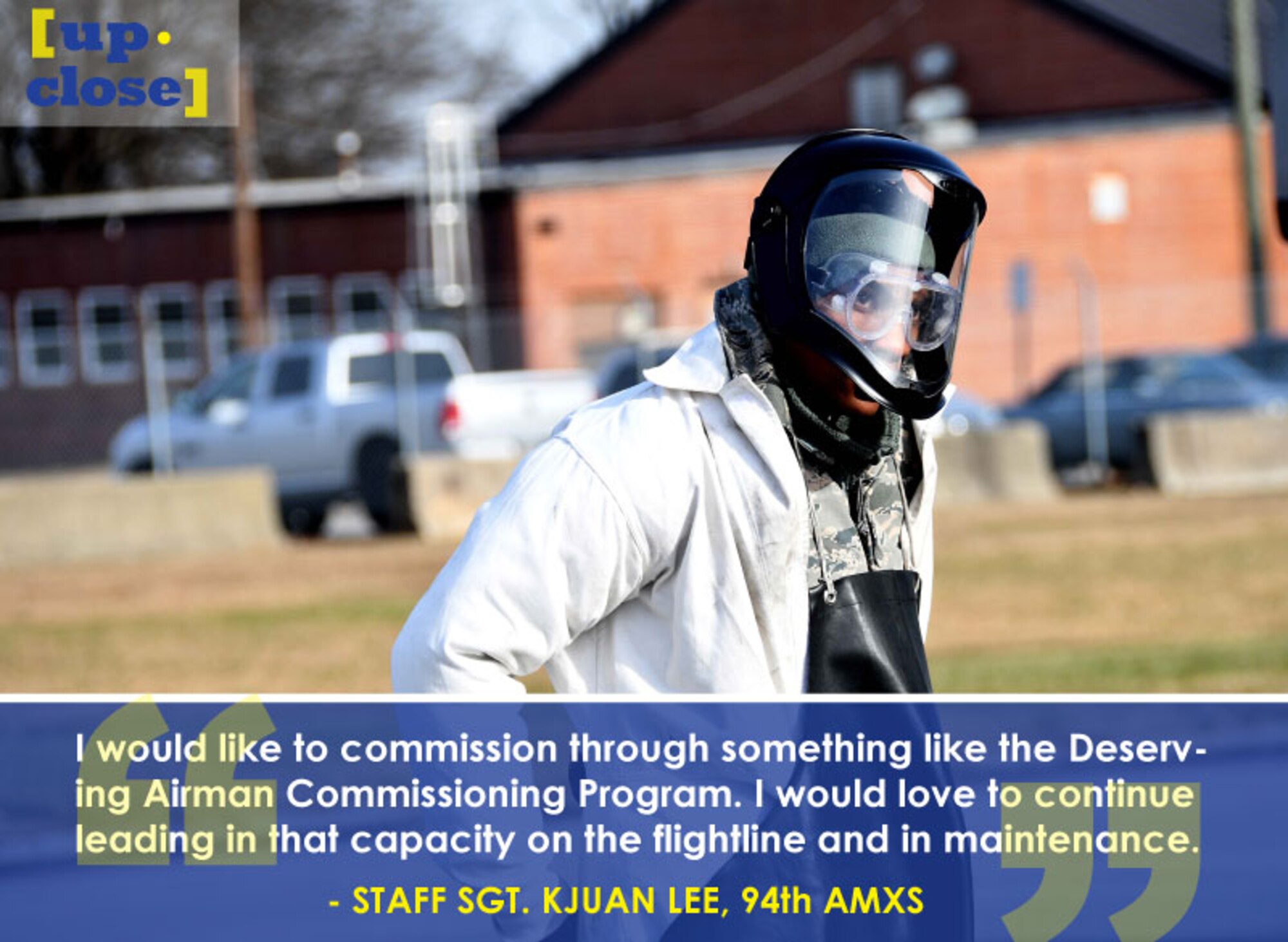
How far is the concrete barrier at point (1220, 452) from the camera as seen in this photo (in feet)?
67.9

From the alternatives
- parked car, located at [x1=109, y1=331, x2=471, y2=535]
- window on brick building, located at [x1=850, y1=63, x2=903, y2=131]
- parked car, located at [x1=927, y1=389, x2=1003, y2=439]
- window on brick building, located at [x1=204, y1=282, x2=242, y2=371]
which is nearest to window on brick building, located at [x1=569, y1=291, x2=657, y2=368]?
parked car, located at [x1=109, y1=331, x2=471, y2=535]

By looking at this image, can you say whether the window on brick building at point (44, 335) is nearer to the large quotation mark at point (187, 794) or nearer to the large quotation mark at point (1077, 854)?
the large quotation mark at point (187, 794)

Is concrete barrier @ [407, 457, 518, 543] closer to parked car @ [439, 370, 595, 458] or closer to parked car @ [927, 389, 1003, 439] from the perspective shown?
parked car @ [439, 370, 595, 458]

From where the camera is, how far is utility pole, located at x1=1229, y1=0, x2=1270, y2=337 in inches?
989

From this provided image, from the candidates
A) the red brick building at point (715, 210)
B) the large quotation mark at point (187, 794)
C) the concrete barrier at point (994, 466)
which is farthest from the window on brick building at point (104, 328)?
the large quotation mark at point (187, 794)

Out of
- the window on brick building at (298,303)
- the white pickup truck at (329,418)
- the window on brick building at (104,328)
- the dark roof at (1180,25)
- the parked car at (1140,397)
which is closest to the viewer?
the white pickup truck at (329,418)

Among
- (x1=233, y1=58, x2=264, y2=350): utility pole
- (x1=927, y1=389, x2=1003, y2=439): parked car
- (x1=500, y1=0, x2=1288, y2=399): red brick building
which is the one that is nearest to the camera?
(x1=927, y1=389, x2=1003, y2=439): parked car

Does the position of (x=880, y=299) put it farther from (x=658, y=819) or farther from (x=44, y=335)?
(x=44, y=335)

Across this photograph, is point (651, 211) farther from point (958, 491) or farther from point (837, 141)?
point (837, 141)

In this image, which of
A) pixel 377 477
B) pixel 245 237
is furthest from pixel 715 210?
pixel 377 477

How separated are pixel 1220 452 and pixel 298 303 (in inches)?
916

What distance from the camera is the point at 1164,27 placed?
41375 mm

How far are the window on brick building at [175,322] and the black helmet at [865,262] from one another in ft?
121

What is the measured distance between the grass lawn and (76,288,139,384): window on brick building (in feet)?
75.5
